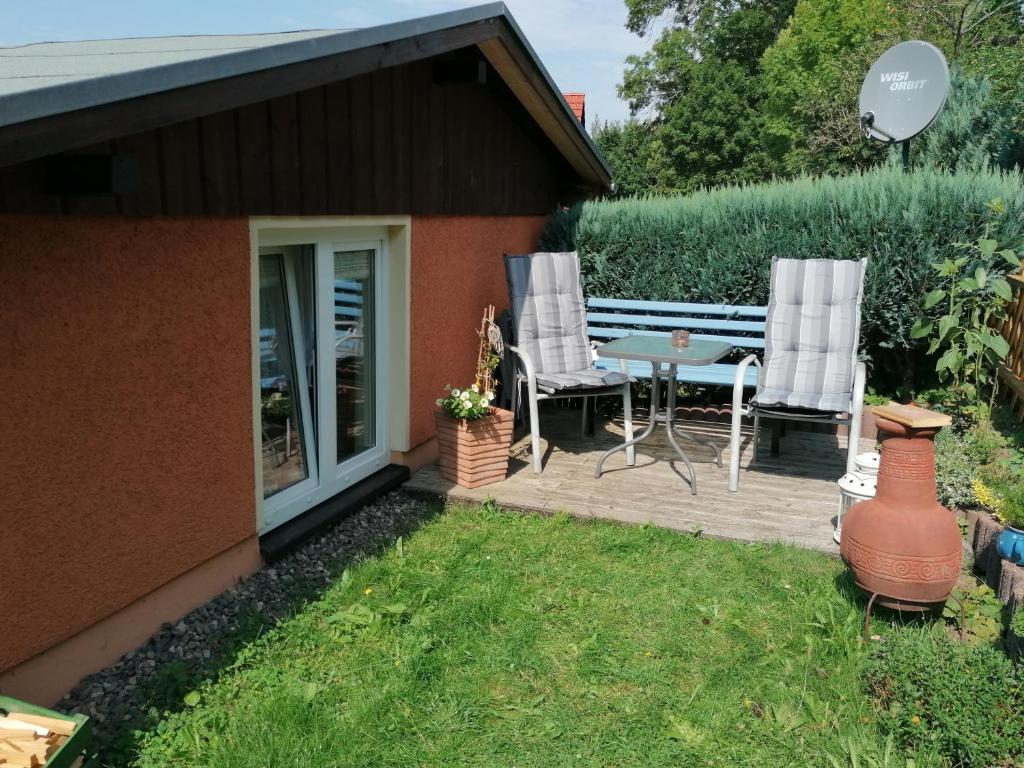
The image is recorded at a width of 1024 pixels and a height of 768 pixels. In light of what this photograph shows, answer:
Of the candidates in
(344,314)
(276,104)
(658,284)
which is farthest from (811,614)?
(658,284)

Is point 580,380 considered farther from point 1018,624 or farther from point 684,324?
point 1018,624

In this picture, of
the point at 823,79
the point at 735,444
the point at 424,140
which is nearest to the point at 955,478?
the point at 735,444

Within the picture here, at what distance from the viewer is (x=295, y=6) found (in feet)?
77.6

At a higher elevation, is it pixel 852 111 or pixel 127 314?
pixel 852 111

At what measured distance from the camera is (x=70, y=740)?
2.35 metres

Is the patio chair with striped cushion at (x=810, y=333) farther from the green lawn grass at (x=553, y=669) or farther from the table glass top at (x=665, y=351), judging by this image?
the green lawn grass at (x=553, y=669)

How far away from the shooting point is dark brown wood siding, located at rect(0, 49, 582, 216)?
3.11 meters

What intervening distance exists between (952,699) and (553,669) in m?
1.55

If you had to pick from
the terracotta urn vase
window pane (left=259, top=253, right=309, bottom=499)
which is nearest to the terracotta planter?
window pane (left=259, top=253, right=309, bottom=499)

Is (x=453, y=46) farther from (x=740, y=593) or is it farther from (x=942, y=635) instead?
(x=942, y=635)

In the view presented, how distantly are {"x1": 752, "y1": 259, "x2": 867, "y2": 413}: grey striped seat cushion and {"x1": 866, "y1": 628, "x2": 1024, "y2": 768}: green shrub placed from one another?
114 inches

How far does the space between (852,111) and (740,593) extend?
17.0m

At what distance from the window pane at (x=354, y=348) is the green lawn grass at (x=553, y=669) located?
3.78ft

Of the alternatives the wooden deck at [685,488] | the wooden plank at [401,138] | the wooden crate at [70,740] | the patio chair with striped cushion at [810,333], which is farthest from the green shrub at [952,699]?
the wooden plank at [401,138]
